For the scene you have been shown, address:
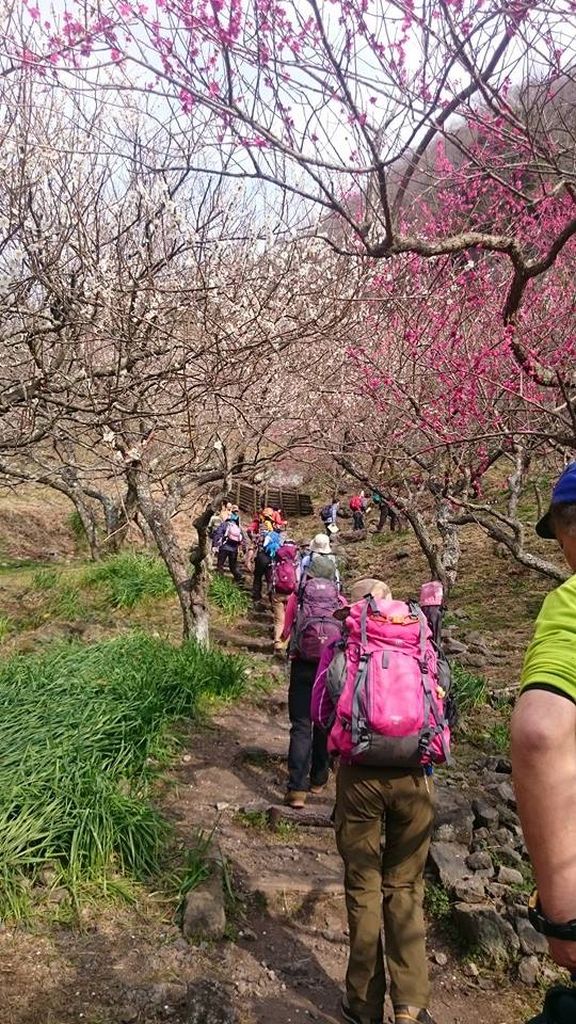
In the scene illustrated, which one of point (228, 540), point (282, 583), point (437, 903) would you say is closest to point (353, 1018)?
point (437, 903)

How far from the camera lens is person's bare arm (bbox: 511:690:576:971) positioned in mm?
1132

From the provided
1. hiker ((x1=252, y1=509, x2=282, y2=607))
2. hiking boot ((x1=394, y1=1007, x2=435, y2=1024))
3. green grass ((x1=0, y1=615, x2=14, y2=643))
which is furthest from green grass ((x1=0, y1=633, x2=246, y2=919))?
hiker ((x1=252, y1=509, x2=282, y2=607))

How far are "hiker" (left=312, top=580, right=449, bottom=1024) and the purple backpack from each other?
52.9 inches

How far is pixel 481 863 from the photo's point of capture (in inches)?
142

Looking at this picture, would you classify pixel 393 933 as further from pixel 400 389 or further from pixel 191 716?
pixel 400 389

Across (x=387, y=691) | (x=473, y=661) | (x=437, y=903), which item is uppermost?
(x=387, y=691)

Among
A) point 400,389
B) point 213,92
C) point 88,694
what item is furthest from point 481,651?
point 213,92

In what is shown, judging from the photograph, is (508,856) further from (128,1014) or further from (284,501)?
(284,501)

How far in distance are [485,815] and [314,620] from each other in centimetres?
160

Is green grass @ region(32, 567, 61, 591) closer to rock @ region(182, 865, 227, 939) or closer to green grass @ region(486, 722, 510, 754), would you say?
green grass @ region(486, 722, 510, 754)

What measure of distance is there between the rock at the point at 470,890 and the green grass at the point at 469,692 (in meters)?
2.45

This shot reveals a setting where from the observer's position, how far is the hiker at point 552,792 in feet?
3.72

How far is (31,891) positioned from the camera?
122 inches

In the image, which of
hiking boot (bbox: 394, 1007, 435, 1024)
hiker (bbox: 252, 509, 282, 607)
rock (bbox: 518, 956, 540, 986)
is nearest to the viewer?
hiking boot (bbox: 394, 1007, 435, 1024)
